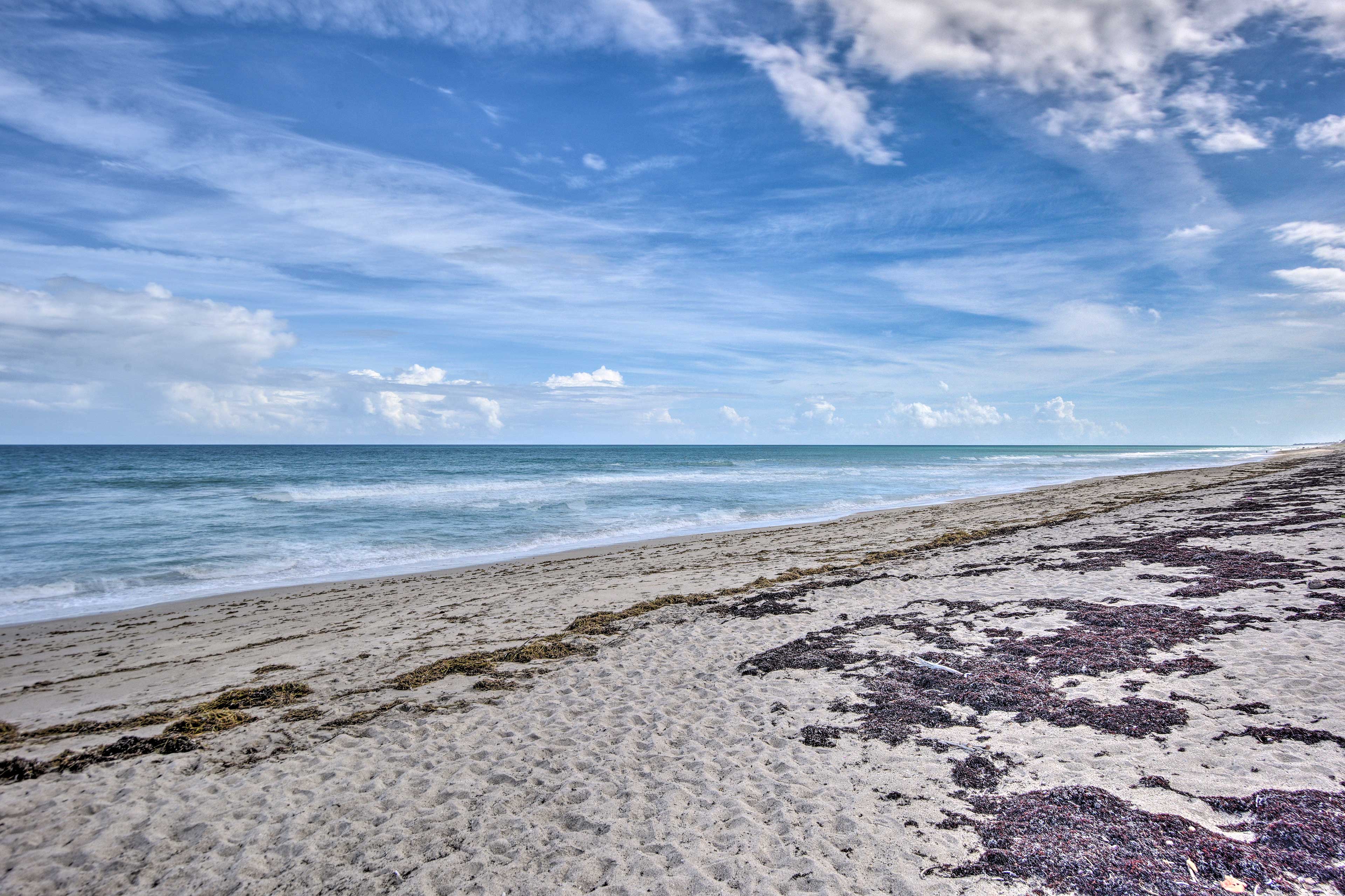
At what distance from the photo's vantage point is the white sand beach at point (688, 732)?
4.12 m

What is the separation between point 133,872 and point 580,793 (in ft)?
9.76

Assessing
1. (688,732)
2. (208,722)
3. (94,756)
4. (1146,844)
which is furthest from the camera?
(208,722)

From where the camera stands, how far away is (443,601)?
40.8 feet

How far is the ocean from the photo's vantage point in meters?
15.9

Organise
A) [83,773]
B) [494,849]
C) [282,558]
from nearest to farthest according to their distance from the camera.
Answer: [494,849], [83,773], [282,558]

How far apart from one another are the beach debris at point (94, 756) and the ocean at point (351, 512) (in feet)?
29.2

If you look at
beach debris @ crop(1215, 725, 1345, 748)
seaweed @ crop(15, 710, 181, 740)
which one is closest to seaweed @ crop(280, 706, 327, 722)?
seaweed @ crop(15, 710, 181, 740)

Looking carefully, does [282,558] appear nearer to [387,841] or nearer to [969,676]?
[387,841]

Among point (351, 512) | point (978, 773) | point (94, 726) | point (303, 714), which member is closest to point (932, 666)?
point (978, 773)

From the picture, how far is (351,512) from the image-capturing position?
27.8 meters

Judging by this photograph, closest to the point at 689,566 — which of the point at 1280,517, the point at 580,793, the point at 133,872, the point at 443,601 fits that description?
the point at 443,601

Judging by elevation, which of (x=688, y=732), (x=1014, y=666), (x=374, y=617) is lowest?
(x=374, y=617)

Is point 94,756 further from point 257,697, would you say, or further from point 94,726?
point 257,697

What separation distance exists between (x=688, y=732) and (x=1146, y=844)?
3341mm
